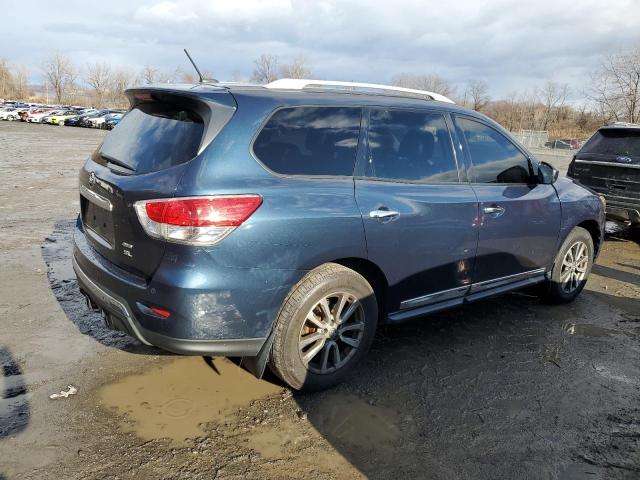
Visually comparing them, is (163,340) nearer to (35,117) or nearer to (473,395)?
(473,395)

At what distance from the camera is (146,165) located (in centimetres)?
298

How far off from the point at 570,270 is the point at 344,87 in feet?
10.1

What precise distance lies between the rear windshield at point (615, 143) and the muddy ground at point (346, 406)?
12.5 ft

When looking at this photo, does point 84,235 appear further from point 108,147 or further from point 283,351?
point 283,351

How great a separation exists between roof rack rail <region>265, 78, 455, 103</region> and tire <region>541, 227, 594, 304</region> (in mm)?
1979

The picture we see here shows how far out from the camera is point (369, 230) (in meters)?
3.27

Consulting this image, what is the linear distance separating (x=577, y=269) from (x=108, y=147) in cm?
451

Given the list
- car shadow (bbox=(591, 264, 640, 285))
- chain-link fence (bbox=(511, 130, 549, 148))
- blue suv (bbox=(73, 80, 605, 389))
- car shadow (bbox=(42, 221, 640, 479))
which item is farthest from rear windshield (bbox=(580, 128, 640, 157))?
chain-link fence (bbox=(511, 130, 549, 148))

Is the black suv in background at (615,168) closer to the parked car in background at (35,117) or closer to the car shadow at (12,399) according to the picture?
the car shadow at (12,399)

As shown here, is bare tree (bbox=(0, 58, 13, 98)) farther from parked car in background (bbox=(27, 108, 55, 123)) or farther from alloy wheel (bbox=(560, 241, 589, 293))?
alloy wheel (bbox=(560, 241, 589, 293))

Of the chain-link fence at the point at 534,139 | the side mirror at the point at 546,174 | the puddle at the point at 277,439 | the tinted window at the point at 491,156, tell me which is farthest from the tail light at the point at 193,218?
the chain-link fence at the point at 534,139

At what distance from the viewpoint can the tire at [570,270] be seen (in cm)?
497

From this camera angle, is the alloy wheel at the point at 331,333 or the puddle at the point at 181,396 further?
the alloy wheel at the point at 331,333

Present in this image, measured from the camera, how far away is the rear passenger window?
3016 mm
